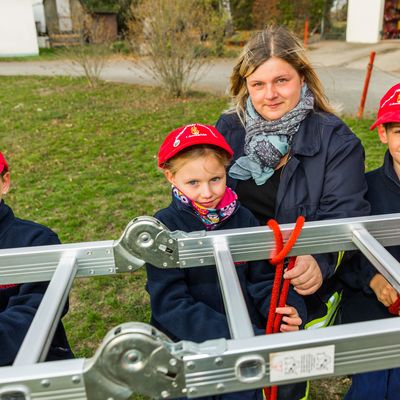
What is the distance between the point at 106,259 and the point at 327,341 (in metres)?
0.74

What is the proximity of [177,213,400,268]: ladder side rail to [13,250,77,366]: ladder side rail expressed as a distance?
0.34 metres

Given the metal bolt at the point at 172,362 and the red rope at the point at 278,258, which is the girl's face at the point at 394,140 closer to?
the red rope at the point at 278,258

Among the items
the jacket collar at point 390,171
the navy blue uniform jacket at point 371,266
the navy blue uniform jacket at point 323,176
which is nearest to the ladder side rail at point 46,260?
the navy blue uniform jacket at point 323,176

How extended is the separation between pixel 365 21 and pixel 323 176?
1961 centimetres

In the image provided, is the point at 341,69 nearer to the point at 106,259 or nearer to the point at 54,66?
the point at 54,66

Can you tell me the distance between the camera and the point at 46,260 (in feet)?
4.86

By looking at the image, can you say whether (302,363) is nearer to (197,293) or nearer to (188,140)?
(197,293)

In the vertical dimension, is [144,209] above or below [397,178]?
below

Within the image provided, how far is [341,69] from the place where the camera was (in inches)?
529

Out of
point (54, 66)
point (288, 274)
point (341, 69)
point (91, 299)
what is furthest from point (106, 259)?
point (54, 66)

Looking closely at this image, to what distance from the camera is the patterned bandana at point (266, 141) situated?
205 cm

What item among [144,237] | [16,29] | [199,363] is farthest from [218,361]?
[16,29]

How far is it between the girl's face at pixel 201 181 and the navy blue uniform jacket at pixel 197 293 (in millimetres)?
62

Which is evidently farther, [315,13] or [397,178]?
[315,13]
